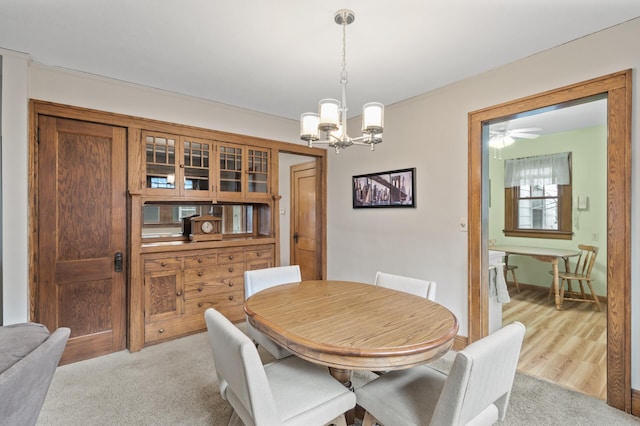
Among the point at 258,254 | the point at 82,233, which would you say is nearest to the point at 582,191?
the point at 258,254

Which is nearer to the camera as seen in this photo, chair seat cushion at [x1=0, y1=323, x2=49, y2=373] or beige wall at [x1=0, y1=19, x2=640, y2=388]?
chair seat cushion at [x1=0, y1=323, x2=49, y2=373]

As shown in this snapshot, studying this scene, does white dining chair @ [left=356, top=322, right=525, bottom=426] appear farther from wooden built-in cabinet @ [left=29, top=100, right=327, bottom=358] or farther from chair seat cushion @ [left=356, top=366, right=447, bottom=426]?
wooden built-in cabinet @ [left=29, top=100, right=327, bottom=358]

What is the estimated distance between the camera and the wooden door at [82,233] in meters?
2.57

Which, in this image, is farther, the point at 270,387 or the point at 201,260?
the point at 201,260

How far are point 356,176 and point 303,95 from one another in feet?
4.16

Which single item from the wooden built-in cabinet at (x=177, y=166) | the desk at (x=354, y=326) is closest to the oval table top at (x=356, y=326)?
the desk at (x=354, y=326)

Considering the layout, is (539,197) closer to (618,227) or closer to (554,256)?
(554,256)

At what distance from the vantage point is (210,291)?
333 centimetres

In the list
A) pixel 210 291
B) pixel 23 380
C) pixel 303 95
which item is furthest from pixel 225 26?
pixel 210 291

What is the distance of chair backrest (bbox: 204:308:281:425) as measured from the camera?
1166 mm

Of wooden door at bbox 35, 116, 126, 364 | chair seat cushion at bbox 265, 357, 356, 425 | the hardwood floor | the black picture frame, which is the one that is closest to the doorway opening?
the hardwood floor

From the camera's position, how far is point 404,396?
4.62ft

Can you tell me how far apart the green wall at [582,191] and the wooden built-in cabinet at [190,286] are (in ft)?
14.7

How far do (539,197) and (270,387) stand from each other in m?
5.34
